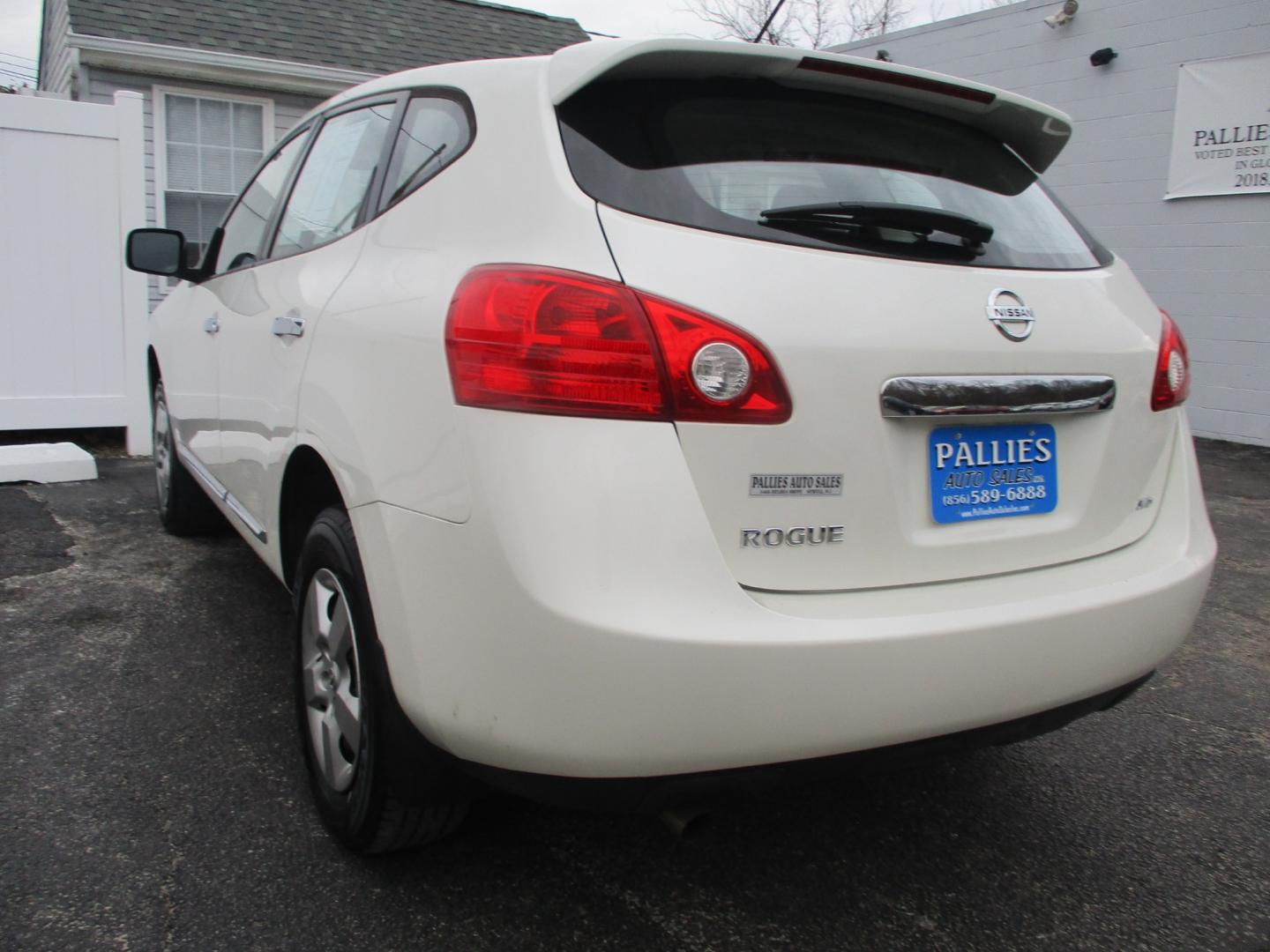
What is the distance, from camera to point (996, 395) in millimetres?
1917

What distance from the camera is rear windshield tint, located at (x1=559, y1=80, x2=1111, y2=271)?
1.84 meters

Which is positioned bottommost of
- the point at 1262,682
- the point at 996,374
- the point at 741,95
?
the point at 1262,682

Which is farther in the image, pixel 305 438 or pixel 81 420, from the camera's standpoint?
pixel 81 420

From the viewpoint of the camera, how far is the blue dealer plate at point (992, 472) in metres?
1.90

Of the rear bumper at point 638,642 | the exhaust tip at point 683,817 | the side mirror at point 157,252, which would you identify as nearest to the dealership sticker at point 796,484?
the rear bumper at point 638,642

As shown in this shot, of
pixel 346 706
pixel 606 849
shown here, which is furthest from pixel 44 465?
pixel 606 849

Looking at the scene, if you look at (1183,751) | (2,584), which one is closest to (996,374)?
(1183,751)

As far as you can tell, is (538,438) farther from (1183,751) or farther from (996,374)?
(1183,751)

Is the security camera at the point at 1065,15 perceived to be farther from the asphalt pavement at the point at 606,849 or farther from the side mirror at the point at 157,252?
the side mirror at the point at 157,252

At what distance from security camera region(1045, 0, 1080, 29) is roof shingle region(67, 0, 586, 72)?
19.7ft

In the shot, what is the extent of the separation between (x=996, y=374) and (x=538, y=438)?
2.79 ft

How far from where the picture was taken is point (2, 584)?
Result: 4082 millimetres

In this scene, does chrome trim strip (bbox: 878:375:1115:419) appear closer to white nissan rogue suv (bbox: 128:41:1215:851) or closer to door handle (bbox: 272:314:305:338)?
white nissan rogue suv (bbox: 128:41:1215:851)

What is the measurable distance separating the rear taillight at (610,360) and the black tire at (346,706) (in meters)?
0.58
